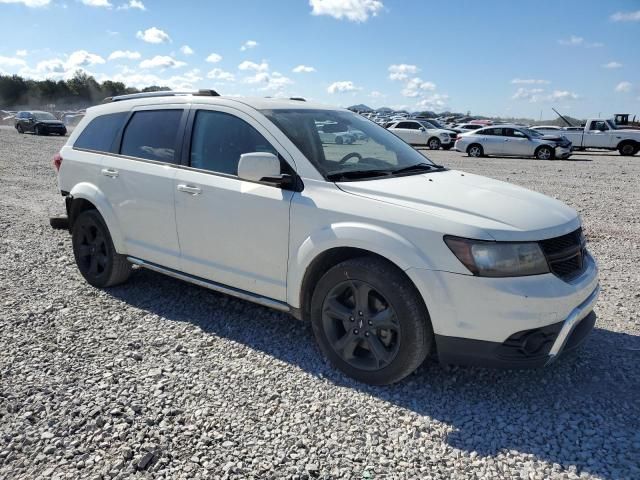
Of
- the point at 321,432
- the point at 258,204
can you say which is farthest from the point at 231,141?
the point at 321,432

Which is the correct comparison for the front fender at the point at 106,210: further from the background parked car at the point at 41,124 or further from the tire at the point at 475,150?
the background parked car at the point at 41,124

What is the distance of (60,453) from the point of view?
2.68m

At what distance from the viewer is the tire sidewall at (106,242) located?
4.84 meters

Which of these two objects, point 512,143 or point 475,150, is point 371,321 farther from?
point 475,150

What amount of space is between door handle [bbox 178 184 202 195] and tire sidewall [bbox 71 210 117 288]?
1204 mm

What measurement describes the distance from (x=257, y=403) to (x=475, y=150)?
71.8 ft

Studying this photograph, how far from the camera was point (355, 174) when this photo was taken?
3619 millimetres

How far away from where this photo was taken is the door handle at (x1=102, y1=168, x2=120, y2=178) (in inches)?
181

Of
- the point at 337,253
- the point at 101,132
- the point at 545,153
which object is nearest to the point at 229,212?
the point at 337,253

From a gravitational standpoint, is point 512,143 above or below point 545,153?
above

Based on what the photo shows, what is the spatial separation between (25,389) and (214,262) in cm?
148

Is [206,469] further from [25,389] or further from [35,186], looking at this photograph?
[35,186]

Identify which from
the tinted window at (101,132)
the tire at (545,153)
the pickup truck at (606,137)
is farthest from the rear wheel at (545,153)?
the tinted window at (101,132)

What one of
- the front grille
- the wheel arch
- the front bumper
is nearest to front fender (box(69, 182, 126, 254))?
the wheel arch
